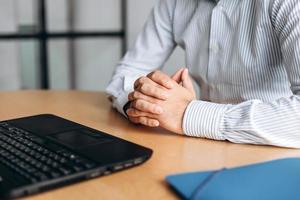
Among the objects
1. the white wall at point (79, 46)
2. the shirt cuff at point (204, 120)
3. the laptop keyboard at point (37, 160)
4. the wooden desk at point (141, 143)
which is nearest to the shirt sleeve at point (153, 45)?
the wooden desk at point (141, 143)

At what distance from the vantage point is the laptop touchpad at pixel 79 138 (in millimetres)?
790

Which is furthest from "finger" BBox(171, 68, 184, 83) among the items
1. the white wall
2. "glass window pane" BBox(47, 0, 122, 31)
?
"glass window pane" BBox(47, 0, 122, 31)

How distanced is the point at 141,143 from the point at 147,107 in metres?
0.09

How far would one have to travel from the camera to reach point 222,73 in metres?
1.22

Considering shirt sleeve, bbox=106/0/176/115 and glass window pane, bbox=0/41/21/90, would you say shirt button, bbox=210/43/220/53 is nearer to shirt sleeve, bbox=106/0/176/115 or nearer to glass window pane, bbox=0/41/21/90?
shirt sleeve, bbox=106/0/176/115

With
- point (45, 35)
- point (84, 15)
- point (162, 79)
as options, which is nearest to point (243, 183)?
point (162, 79)

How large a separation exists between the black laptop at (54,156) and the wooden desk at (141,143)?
2 cm

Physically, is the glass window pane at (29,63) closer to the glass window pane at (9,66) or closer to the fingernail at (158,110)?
the glass window pane at (9,66)

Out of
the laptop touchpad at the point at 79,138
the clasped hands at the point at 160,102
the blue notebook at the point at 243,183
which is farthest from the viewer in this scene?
the clasped hands at the point at 160,102

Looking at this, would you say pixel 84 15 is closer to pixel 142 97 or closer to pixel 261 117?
pixel 142 97

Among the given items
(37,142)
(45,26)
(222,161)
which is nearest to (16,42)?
(45,26)

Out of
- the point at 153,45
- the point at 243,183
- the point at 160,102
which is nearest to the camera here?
the point at 243,183

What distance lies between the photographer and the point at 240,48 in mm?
1144

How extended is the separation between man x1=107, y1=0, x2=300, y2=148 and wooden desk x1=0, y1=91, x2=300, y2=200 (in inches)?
1.1
